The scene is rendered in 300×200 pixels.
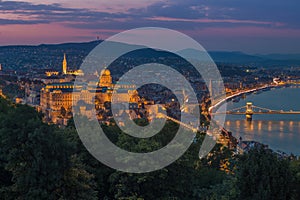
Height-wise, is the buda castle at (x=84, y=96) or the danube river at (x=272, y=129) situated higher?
the buda castle at (x=84, y=96)

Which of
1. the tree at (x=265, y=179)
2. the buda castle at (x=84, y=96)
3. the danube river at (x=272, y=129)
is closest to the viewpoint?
the tree at (x=265, y=179)

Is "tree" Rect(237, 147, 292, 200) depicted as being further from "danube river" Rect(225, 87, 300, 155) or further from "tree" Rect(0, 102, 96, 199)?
"danube river" Rect(225, 87, 300, 155)

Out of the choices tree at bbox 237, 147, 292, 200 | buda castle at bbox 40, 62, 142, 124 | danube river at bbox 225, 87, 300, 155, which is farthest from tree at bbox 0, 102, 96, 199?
buda castle at bbox 40, 62, 142, 124

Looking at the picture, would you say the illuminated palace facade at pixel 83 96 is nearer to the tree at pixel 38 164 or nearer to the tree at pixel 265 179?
the tree at pixel 38 164

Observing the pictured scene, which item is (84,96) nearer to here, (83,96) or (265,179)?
(83,96)

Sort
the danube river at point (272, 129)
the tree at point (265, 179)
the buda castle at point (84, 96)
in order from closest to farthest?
the tree at point (265, 179), the danube river at point (272, 129), the buda castle at point (84, 96)

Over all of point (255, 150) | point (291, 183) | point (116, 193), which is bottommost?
point (116, 193)

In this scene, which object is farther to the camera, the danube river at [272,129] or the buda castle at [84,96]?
the buda castle at [84,96]

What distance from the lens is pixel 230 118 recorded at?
778 inches

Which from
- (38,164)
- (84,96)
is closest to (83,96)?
(84,96)

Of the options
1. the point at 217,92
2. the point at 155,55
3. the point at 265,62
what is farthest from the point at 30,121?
the point at 265,62

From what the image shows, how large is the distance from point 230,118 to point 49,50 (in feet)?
112

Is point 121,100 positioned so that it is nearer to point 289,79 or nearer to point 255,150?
point 255,150

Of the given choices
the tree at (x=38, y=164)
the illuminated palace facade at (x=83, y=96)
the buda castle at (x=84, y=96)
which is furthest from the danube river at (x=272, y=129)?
the tree at (x=38, y=164)
